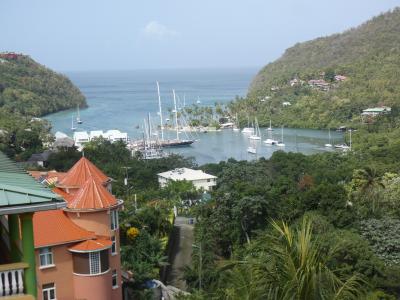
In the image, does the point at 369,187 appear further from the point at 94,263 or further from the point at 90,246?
the point at 90,246

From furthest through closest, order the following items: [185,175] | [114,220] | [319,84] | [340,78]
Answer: [319,84], [340,78], [185,175], [114,220]

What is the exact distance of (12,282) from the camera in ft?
11.8

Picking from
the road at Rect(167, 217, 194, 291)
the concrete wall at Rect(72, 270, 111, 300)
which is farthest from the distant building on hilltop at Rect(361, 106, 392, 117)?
the concrete wall at Rect(72, 270, 111, 300)

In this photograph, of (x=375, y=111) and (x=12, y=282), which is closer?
(x=12, y=282)

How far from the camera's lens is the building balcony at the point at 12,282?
3.59 metres

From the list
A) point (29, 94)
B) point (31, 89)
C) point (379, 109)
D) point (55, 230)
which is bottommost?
point (379, 109)

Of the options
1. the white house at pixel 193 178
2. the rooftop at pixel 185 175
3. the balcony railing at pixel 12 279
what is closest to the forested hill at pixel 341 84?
the rooftop at pixel 185 175

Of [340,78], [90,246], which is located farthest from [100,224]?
[340,78]

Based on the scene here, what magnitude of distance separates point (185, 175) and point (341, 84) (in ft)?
137

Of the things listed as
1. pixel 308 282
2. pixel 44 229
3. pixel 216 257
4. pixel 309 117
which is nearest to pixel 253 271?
pixel 308 282

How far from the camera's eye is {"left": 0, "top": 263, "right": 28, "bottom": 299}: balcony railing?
11.8 feet

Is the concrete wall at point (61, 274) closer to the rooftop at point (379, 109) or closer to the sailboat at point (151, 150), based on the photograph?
the sailboat at point (151, 150)

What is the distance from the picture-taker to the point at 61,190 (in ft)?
41.7

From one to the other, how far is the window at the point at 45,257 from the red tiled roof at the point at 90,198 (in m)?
0.93
